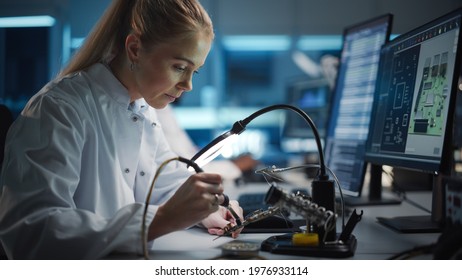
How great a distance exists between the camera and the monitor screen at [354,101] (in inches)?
54.7

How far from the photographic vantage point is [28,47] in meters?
1.50

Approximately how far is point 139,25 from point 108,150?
11.4 inches

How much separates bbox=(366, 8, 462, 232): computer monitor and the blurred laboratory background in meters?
0.11

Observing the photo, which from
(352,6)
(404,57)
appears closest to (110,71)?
(404,57)

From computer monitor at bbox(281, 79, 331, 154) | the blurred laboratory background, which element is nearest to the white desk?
the blurred laboratory background

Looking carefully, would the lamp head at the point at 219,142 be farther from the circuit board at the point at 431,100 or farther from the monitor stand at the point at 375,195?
the monitor stand at the point at 375,195

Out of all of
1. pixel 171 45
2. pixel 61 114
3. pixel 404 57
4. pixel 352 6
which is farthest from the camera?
pixel 352 6

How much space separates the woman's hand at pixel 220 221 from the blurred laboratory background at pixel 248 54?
52 centimetres

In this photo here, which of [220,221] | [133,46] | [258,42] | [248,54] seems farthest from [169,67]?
[248,54]

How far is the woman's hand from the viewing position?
101 centimetres

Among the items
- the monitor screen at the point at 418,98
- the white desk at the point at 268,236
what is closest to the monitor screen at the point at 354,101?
the monitor screen at the point at 418,98
